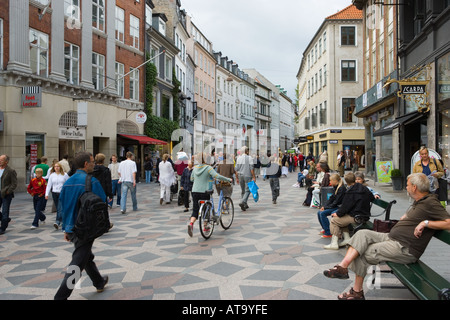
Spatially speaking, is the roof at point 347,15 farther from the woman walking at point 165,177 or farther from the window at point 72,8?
the woman walking at point 165,177

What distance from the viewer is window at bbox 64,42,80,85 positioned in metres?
21.5

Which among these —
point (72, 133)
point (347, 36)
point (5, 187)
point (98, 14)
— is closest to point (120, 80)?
point (98, 14)

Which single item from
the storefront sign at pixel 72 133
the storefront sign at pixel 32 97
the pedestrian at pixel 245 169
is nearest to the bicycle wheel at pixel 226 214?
the pedestrian at pixel 245 169

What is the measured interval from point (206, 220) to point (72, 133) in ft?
52.7

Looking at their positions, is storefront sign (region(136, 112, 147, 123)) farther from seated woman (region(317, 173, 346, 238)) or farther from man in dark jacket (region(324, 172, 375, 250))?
man in dark jacket (region(324, 172, 375, 250))

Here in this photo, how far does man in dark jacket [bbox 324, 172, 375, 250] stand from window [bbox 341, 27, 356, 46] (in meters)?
35.1

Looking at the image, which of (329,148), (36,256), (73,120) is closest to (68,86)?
(73,120)

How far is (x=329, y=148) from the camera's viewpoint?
131 feet

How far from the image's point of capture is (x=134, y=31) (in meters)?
28.5

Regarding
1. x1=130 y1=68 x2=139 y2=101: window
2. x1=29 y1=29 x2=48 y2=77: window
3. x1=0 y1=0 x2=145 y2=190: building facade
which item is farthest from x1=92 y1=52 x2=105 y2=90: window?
x1=29 y1=29 x2=48 y2=77: window

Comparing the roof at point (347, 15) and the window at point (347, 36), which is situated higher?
the roof at point (347, 15)

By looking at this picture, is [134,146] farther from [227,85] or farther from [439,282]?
[227,85]

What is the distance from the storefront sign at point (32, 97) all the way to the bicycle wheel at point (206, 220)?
12.7m

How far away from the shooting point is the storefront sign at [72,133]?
824 inches
